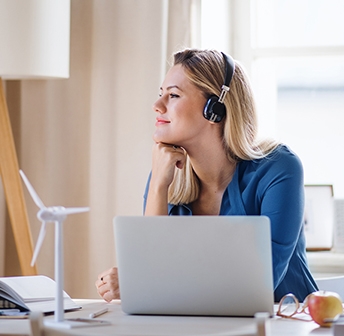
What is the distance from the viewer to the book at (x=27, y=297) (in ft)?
3.43

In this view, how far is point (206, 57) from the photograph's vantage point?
1.62 meters

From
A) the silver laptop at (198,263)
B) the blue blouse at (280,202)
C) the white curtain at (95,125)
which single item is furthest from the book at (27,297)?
the white curtain at (95,125)

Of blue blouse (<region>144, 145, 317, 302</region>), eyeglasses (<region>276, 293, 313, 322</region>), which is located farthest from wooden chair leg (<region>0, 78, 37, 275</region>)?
eyeglasses (<region>276, 293, 313, 322</region>)

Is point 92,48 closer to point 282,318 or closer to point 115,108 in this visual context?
point 115,108

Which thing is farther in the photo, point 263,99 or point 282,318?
point 263,99

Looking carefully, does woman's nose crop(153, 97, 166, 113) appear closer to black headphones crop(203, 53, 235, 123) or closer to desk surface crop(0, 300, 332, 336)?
black headphones crop(203, 53, 235, 123)

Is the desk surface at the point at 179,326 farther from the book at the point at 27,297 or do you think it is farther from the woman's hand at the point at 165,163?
the woman's hand at the point at 165,163

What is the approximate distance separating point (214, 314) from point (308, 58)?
1.85m

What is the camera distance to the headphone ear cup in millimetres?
1562

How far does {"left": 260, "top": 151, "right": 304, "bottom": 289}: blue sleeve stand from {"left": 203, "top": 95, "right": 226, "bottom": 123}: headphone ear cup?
241mm

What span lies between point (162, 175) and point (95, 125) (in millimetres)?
783

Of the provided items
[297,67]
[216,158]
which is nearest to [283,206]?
[216,158]

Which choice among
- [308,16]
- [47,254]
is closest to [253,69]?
[308,16]

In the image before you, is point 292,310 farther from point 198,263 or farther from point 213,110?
point 213,110
